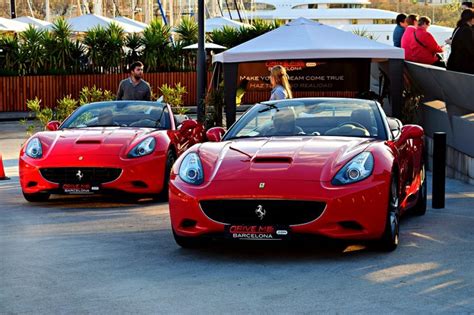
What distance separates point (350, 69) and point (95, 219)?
9886mm

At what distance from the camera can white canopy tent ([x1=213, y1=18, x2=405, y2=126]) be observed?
17.7 m

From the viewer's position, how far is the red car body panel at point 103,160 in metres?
12.4

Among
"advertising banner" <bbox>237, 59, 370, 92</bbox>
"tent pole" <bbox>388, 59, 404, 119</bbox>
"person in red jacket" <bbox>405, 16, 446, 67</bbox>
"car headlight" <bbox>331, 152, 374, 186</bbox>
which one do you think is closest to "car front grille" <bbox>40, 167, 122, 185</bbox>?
"car headlight" <bbox>331, 152, 374, 186</bbox>

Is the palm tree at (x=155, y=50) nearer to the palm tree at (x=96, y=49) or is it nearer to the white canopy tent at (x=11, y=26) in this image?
the palm tree at (x=96, y=49)

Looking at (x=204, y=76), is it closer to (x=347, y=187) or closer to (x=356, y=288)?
(x=347, y=187)

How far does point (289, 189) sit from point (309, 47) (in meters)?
9.56

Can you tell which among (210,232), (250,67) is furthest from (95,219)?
(250,67)

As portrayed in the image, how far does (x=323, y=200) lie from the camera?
843 centimetres

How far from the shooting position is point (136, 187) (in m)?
12.5

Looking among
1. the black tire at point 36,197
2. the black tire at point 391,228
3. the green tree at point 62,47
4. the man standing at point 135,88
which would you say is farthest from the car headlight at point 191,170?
the green tree at point 62,47

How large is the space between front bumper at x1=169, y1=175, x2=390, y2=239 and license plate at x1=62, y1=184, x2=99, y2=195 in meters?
3.71

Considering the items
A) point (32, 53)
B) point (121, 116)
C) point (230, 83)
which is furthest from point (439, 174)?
point (32, 53)

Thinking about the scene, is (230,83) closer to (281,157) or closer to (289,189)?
(281,157)

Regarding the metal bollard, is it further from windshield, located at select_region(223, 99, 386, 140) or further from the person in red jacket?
the person in red jacket
